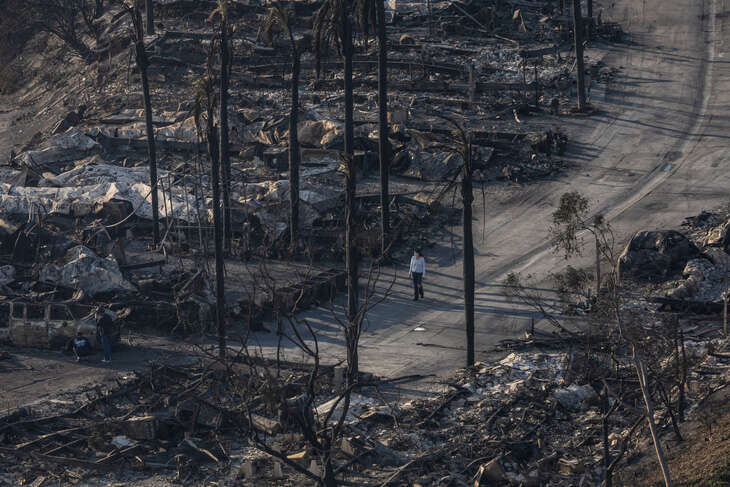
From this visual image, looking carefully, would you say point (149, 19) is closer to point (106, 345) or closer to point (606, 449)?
point (106, 345)

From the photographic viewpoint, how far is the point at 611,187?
3166 cm

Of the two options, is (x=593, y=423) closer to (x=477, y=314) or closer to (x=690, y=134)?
(x=477, y=314)

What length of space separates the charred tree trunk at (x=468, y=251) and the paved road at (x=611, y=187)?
752 millimetres

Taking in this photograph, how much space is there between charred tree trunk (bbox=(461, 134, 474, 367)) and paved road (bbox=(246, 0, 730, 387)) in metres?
0.75

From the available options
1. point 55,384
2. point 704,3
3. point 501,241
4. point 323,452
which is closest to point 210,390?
point 55,384

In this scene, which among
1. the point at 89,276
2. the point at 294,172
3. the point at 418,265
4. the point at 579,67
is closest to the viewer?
the point at 418,265

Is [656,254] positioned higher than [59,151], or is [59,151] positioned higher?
[59,151]

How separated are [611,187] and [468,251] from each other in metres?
12.7

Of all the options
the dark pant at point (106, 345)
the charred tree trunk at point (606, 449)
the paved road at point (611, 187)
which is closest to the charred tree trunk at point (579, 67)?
the paved road at point (611, 187)

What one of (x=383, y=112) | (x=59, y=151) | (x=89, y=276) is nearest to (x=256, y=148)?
(x=59, y=151)

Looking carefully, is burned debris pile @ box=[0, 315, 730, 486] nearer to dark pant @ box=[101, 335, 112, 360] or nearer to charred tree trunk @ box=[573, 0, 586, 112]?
dark pant @ box=[101, 335, 112, 360]

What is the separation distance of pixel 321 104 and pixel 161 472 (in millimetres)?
24446

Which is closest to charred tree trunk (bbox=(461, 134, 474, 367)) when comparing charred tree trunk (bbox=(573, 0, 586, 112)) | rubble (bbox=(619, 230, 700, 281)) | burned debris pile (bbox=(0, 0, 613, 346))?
burned debris pile (bbox=(0, 0, 613, 346))

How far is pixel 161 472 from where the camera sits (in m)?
17.2
